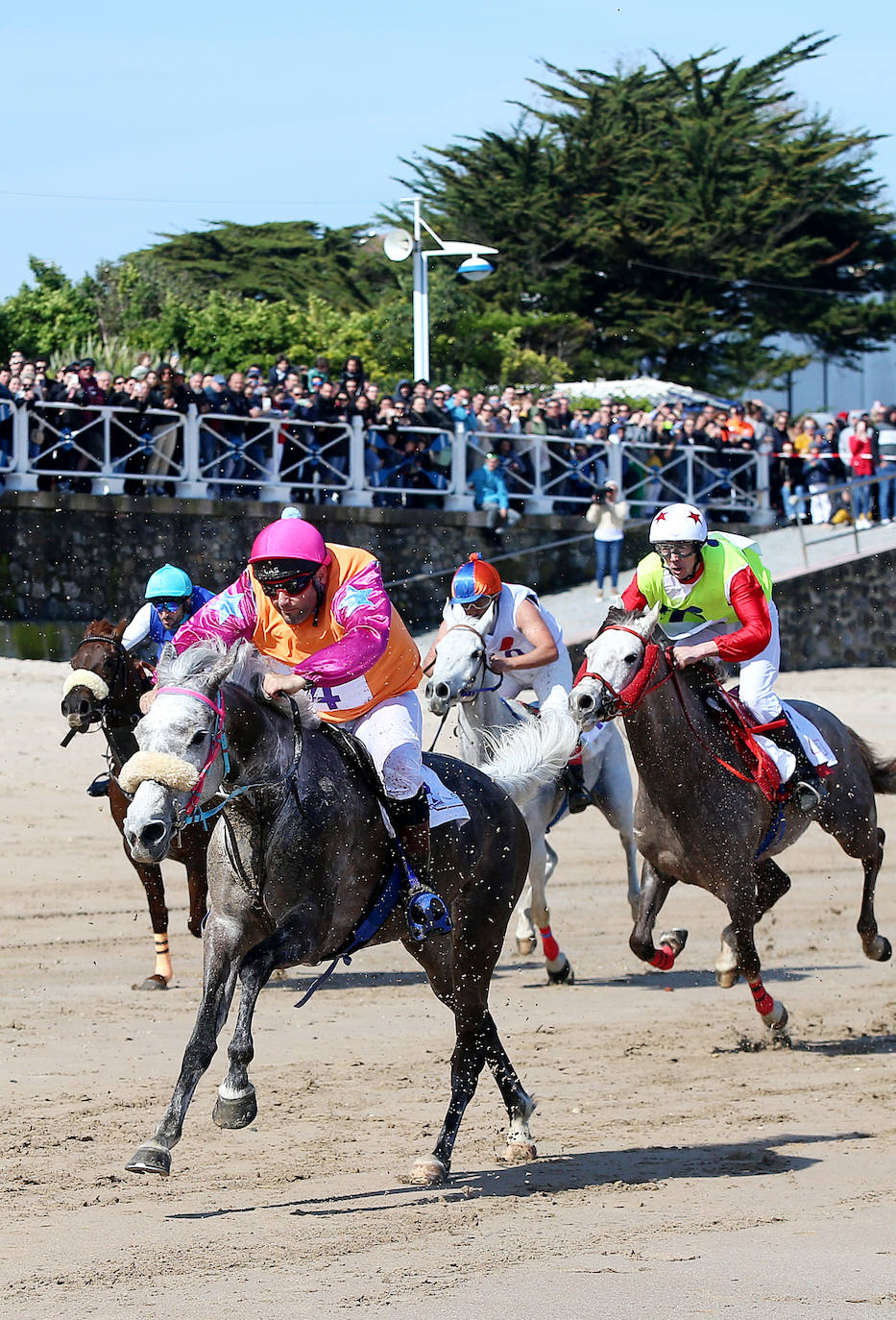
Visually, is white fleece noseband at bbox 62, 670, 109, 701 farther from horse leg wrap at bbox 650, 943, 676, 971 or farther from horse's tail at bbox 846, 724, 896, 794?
horse's tail at bbox 846, 724, 896, 794

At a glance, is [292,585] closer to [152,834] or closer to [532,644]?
[152,834]

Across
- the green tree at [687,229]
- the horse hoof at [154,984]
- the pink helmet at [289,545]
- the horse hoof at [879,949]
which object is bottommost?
the horse hoof at [154,984]

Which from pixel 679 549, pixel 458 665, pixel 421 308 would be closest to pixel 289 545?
pixel 679 549

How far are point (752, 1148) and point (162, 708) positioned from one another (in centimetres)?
300

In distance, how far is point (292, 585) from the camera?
624 centimetres

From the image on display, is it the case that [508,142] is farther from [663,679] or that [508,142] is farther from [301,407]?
[663,679]

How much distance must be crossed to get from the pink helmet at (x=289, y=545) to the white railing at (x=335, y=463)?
39.4 ft

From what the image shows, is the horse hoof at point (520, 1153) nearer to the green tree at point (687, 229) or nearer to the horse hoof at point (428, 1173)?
the horse hoof at point (428, 1173)

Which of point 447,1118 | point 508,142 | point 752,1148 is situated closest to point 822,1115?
point 752,1148

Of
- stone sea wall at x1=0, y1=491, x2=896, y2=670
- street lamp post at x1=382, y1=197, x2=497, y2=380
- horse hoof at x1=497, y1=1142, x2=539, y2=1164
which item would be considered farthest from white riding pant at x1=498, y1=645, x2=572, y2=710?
street lamp post at x1=382, y1=197, x2=497, y2=380

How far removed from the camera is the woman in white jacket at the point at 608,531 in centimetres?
2134

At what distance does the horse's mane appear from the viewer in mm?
5707

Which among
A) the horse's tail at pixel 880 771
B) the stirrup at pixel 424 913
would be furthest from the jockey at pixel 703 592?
the stirrup at pixel 424 913

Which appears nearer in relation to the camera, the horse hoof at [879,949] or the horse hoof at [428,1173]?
the horse hoof at [428,1173]
